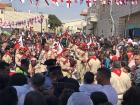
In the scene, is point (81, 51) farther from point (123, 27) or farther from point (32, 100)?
point (123, 27)

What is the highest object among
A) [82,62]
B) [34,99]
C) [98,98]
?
[34,99]

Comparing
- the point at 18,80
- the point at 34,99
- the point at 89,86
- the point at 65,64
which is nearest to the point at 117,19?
the point at 65,64

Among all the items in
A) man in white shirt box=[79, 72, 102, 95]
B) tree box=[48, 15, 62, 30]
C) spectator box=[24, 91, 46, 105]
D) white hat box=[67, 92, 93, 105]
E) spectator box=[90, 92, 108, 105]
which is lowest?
tree box=[48, 15, 62, 30]

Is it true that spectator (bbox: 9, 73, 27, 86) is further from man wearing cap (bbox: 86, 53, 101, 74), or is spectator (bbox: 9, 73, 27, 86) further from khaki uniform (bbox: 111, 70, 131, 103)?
man wearing cap (bbox: 86, 53, 101, 74)

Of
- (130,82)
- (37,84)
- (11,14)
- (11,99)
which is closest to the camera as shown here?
(11,99)

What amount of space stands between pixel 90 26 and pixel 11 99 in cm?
8712

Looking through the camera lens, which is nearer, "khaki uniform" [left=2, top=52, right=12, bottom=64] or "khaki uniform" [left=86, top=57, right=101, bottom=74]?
"khaki uniform" [left=86, top=57, right=101, bottom=74]

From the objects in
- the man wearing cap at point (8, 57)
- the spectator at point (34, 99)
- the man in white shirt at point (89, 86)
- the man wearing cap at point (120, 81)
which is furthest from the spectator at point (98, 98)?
the man wearing cap at point (8, 57)

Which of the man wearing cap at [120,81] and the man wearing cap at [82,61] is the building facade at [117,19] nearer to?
the man wearing cap at [82,61]

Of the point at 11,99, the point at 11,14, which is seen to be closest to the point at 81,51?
the point at 11,99

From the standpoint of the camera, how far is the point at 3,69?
36.2ft

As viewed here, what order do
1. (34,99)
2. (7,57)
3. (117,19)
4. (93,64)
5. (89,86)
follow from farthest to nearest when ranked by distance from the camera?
(117,19)
(7,57)
(93,64)
(89,86)
(34,99)

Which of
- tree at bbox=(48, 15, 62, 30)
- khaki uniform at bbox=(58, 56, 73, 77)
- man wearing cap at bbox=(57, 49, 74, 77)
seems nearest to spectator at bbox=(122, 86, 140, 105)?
man wearing cap at bbox=(57, 49, 74, 77)

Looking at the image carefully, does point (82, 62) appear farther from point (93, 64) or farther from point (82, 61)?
point (93, 64)
